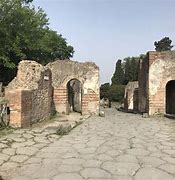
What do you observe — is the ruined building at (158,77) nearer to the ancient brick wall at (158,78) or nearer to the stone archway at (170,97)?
the ancient brick wall at (158,78)

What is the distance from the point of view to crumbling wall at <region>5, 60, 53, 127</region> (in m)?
9.32

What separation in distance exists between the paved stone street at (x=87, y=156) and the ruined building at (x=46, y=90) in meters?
1.09

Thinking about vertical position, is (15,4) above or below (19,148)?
above

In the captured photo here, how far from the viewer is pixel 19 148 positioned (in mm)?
6586

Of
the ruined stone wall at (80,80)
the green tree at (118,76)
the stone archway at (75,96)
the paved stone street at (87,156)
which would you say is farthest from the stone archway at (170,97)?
the green tree at (118,76)

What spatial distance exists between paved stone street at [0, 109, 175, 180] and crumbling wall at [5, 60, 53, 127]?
88 cm

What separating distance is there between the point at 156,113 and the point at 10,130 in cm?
905

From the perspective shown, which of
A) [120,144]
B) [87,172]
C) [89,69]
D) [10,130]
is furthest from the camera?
[89,69]

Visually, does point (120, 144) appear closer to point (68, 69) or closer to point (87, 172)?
point (87, 172)

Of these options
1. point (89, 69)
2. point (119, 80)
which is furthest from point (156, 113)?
point (119, 80)

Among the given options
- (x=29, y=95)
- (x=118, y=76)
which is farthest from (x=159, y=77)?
(x=118, y=76)

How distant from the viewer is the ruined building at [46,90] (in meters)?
9.40

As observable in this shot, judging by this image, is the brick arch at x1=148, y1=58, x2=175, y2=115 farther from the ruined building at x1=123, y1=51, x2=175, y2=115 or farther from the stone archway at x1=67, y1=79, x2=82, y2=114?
the stone archway at x1=67, y1=79, x2=82, y2=114

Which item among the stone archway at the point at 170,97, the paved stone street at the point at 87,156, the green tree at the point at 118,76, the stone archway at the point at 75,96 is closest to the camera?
the paved stone street at the point at 87,156
